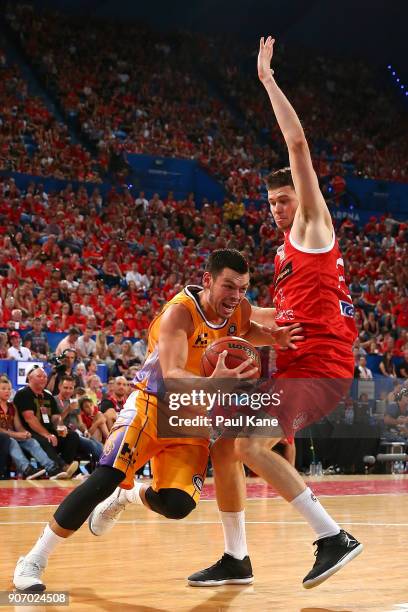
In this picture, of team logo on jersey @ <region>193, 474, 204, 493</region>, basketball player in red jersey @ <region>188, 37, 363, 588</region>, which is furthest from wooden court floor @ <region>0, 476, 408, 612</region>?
team logo on jersey @ <region>193, 474, 204, 493</region>

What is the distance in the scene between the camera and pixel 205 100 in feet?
94.9

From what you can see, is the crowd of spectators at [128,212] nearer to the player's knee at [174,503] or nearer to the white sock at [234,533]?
the white sock at [234,533]

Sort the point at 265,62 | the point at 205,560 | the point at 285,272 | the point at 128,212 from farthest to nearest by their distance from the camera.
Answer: the point at 128,212 < the point at 205,560 < the point at 265,62 < the point at 285,272

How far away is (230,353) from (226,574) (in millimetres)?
1281

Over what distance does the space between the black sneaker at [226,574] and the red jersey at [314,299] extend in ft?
3.58

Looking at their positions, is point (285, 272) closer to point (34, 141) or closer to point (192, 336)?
point (192, 336)

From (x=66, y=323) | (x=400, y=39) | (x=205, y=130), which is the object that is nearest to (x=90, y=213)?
(x=66, y=323)

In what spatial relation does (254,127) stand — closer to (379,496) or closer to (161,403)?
(379,496)

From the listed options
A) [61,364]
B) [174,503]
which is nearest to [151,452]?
[174,503]

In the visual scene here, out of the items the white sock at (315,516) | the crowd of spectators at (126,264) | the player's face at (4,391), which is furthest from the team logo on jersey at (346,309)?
the crowd of spectators at (126,264)

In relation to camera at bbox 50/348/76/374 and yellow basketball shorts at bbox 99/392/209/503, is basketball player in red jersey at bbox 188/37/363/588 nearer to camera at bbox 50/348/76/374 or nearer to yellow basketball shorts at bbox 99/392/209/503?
yellow basketball shorts at bbox 99/392/209/503

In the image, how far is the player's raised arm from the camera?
491 centimetres

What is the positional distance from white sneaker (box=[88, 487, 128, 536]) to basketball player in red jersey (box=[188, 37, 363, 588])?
0.56 meters

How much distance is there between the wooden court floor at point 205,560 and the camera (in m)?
4.53
